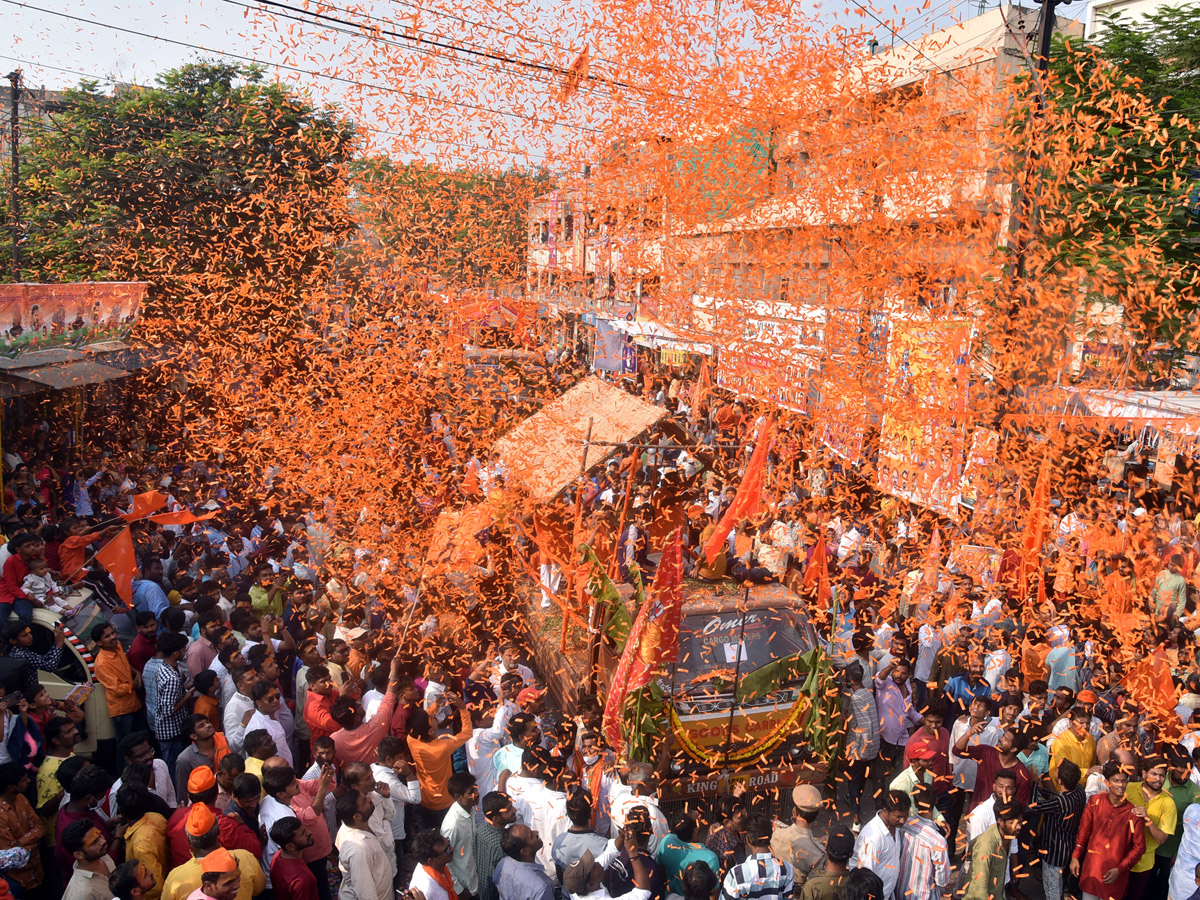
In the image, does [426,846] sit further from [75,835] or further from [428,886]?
[75,835]

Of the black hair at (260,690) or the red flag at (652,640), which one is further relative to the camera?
the red flag at (652,640)

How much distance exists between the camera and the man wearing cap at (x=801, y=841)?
4918 mm

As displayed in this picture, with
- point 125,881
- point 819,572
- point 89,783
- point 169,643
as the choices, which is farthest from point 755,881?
point 819,572

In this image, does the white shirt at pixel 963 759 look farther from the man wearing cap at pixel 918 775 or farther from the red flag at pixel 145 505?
the red flag at pixel 145 505

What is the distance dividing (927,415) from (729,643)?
5.60 m

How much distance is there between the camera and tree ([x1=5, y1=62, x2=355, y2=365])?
55.2 feet

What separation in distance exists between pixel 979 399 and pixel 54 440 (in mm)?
13779

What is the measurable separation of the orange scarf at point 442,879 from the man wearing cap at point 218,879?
84 cm

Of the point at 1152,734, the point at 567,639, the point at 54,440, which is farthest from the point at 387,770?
the point at 54,440

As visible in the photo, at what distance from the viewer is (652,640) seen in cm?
652

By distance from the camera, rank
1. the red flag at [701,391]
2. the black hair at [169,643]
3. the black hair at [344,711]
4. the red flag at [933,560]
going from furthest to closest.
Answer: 1. the red flag at [701,391]
2. the red flag at [933,560]
3. the black hair at [169,643]
4. the black hair at [344,711]

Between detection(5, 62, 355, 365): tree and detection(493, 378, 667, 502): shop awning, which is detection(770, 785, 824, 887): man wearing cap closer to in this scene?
detection(493, 378, 667, 502): shop awning

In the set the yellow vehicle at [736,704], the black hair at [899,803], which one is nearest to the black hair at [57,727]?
the yellow vehicle at [736,704]

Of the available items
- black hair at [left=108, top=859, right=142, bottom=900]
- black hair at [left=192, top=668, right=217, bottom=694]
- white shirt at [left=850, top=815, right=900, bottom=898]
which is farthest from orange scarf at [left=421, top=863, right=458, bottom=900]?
black hair at [left=192, top=668, right=217, bottom=694]
